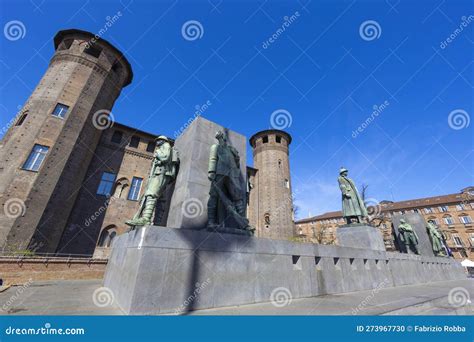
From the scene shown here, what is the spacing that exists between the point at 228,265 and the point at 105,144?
23368mm


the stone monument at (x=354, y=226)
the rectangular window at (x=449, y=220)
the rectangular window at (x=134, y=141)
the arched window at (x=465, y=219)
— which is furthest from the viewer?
the rectangular window at (x=449, y=220)

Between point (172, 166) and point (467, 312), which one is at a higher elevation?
point (172, 166)

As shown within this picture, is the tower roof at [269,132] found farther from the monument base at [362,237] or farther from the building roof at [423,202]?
the building roof at [423,202]

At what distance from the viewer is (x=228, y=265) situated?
456 cm

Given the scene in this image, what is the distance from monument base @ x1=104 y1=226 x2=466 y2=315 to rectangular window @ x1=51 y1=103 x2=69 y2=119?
18872mm

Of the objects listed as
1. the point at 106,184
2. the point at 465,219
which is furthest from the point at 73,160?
the point at 465,219

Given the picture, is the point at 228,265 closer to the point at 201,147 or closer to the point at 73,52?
the point at 201,147

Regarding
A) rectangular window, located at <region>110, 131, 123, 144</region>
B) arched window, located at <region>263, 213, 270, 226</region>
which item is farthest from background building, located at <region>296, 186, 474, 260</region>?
rectangular window, located at <region>110, 131, 123, 144</region>

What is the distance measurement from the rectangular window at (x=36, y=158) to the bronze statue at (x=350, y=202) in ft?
67.4

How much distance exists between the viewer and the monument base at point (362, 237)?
8773mm

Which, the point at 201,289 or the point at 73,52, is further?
the point at 73,52

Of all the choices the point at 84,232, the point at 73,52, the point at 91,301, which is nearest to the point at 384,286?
the point at 91,301

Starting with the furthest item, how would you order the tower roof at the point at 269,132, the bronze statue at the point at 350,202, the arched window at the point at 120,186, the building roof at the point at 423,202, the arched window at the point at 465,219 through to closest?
the building roof at the point at 423,202
the arched window at the point at 465,219
the tower roof at the point at 269,132
the arched window at the point at 120,186
the bronze statue at the point at 350,202

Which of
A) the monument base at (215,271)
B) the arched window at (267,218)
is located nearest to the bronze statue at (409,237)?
the monument base at (215,271)
